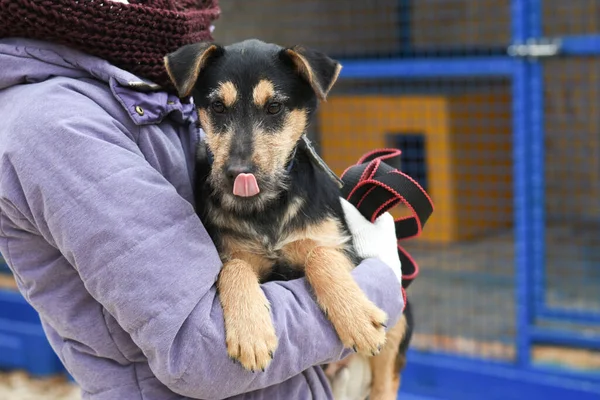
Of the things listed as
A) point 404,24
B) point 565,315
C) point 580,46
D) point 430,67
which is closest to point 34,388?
point 430,67

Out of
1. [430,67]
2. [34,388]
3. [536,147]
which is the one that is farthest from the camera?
[34,388]

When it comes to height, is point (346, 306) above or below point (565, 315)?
above

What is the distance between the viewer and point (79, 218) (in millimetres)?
1533

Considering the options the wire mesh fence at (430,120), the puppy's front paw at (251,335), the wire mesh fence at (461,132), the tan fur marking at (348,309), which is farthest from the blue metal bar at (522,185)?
the puppy's front paw at (251,335)

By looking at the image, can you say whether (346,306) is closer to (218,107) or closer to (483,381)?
→ (218,107)

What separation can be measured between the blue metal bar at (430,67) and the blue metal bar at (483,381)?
5.57 ft

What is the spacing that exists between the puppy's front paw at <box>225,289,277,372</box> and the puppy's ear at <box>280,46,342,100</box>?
0.68 m

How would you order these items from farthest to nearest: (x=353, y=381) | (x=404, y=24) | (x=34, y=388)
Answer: (x=404, y=24) < (x=34, y=388) < (x=353, y=381)

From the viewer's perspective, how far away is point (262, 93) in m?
2.11

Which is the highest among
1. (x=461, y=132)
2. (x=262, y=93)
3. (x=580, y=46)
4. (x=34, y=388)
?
(x=262, y=93)

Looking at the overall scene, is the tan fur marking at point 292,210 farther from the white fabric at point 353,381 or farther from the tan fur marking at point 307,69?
the white fabric at point 353,381

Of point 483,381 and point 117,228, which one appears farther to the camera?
point 483,381

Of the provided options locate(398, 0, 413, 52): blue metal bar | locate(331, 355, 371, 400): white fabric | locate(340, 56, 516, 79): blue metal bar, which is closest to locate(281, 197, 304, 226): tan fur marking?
locate(331, 355, 371, 400): white fabric

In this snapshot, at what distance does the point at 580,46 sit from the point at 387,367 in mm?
2469
